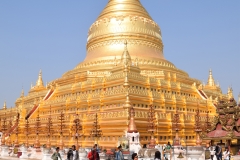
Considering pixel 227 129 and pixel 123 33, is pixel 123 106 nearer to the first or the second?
pixel 227 129

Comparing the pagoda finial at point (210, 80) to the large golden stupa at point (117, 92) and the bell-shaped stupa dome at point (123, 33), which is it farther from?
the bell-shaped stupa dome at point (123, 33)

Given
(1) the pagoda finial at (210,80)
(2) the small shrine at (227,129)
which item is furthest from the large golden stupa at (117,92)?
(2) the small shrine at (227,129)

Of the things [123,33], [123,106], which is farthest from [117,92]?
[123,33]

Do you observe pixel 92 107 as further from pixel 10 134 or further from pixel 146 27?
pixel 146 27

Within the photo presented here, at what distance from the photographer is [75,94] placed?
36.5 m

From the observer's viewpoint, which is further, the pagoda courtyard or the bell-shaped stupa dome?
the bell-shaped stupa dome

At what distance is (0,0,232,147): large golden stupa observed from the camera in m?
29.5

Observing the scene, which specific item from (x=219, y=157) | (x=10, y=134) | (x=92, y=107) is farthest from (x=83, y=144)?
(x=219, y=157)

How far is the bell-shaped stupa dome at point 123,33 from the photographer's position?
41.5m

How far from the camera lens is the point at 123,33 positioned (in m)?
42.1

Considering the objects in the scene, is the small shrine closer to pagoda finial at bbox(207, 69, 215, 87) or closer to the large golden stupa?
the large golden stupa

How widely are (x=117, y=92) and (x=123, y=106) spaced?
2424 mm

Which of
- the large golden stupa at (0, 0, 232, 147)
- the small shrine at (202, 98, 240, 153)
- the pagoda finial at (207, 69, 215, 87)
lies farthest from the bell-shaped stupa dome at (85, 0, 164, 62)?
the small shrine at (202, 98, 240, 153)

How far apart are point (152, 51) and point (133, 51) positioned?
332cm
